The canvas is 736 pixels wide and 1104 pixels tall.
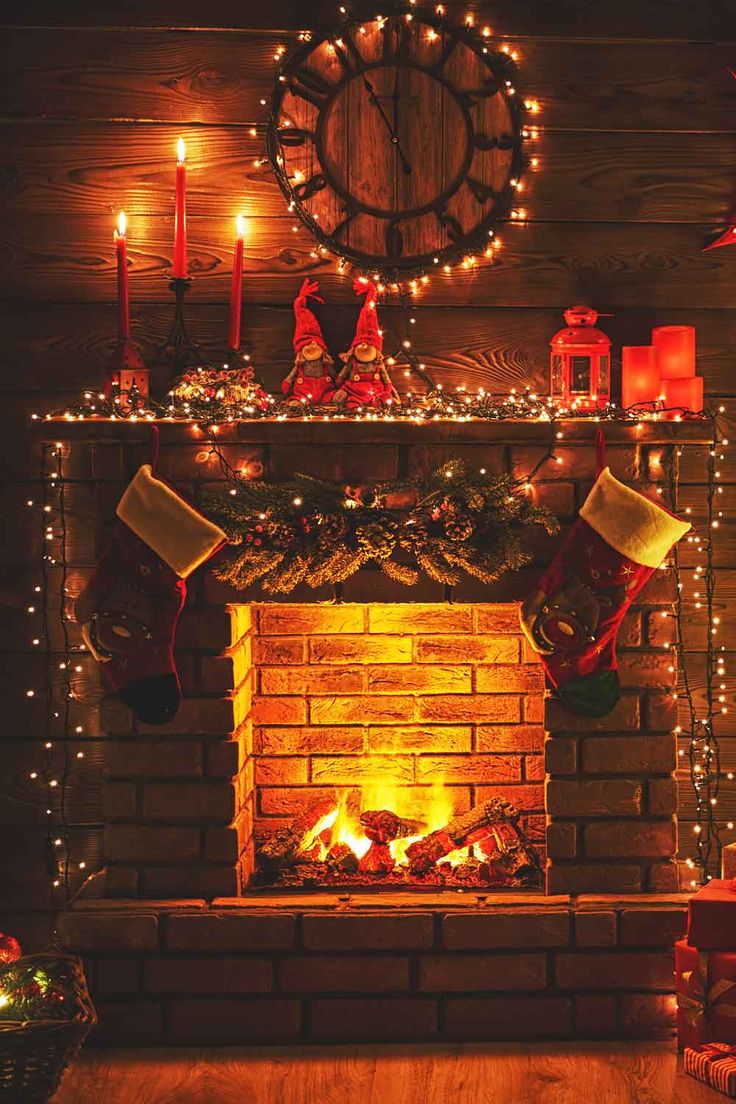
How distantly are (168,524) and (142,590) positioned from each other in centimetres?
16

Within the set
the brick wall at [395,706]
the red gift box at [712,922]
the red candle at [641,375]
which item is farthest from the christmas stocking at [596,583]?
the red gift box at [712,922]

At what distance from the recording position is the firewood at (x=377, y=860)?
2963 millimetres

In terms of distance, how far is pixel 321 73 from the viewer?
9.72 ft

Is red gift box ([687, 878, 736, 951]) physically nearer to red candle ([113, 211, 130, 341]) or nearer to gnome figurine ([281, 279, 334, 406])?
gnome figurine ([281, 279, 334, 406])

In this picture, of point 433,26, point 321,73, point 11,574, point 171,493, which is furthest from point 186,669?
point 433,26

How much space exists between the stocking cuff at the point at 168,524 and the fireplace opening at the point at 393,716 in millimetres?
482

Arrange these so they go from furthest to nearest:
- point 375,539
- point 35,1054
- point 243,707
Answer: point 243,707, point 375,539, point 35,1054

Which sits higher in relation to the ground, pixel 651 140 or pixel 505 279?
pixel 651 140

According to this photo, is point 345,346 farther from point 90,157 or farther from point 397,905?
point 397,905

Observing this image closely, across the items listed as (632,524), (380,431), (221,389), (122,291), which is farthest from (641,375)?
(122,291)

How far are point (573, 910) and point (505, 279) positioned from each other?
4.77 feet

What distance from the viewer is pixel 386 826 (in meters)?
3.03

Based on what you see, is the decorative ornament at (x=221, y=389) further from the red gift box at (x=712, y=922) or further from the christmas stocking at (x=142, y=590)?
the red gift box at (x=712, y=922)

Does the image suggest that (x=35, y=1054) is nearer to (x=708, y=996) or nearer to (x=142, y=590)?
(x=142, y=590)
